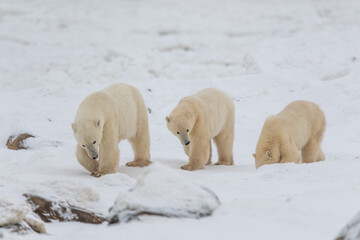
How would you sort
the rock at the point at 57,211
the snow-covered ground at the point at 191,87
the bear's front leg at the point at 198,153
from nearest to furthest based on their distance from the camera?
1. the snow-covered ground at the point at 191,87
2. the rock at the point at 57,211
3. the bear's front leg at the point at 198,153

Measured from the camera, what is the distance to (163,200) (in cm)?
371

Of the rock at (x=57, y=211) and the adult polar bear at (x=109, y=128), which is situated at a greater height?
the adult polar bear at (x=109, y=128)

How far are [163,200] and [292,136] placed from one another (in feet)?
12.6

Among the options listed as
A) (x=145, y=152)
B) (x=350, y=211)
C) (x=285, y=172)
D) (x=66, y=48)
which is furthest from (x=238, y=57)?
(x=350, y=211)

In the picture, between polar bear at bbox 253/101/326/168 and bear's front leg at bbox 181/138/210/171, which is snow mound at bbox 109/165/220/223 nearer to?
polar bear at bbox 253/101/326/168

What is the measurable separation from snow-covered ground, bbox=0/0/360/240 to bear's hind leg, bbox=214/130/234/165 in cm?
42

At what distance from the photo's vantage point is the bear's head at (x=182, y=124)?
281 inches

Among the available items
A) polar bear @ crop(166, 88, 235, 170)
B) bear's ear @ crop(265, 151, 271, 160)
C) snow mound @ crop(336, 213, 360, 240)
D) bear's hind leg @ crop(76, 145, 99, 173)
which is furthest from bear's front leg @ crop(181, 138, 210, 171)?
snow mound @ crop(336, 213, 360, 240)

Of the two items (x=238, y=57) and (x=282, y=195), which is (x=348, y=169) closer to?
(x=282, y=195)

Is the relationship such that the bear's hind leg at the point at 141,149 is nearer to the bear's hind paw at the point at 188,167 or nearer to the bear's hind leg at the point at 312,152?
the bear's hind paw at the point at 188,167

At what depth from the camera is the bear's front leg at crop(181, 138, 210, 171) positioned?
7.40 meters

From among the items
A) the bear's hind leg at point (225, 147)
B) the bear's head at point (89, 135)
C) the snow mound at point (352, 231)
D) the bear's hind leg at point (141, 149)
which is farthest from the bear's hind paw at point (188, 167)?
the snow mound at point (352, 231)

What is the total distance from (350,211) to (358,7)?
73.7 ft

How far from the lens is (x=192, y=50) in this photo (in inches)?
726
